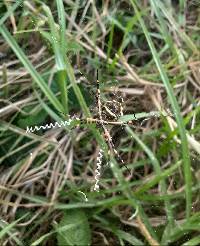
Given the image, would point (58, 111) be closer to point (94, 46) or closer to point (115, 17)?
point (94, 46)

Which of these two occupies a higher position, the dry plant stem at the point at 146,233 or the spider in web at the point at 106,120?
the spider in web at the point at 106,120

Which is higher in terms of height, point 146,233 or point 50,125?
point 50,125

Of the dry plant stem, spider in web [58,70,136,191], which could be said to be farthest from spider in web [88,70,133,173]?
the dry plant stem

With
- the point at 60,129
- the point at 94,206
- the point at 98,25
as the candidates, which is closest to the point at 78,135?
the point at 60,129

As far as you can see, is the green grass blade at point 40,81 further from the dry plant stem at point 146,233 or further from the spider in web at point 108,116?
the dry plant stem at point 146,233

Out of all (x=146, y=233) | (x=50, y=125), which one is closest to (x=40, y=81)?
(x=50, y=125)

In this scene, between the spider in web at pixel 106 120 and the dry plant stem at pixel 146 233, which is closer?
the dry plant stem at pixel 146 233

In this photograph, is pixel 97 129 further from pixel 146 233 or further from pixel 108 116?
pixel 146 233

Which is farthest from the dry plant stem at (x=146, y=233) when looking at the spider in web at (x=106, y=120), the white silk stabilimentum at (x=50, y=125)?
the white silk stabilimentum at (x=50, y=125)
